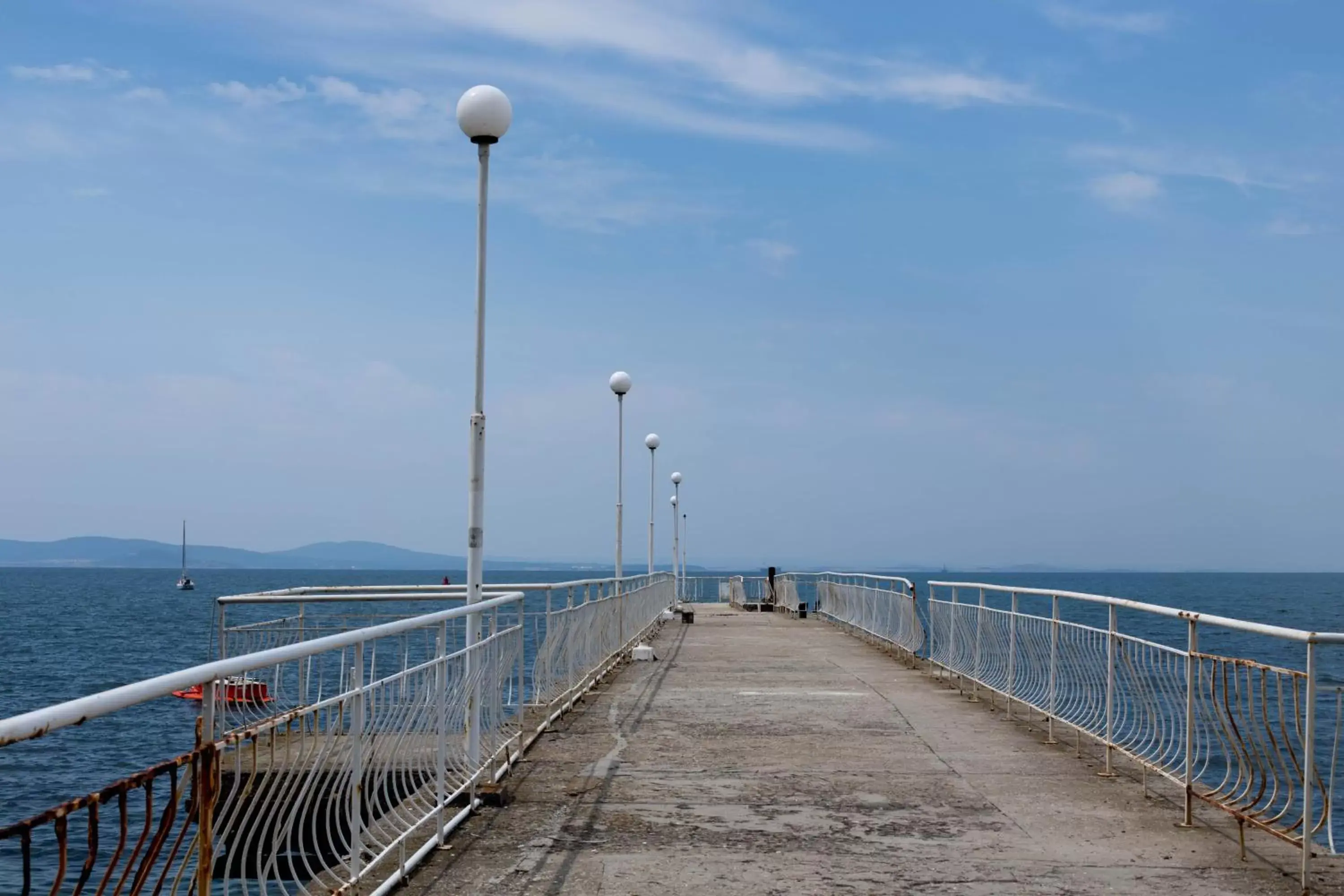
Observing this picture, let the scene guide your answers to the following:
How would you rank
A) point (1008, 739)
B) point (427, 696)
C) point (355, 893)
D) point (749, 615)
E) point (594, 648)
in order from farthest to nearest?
point (749, 615) < point (594, 648) < point (1008, 739) < point (427, 696) < point (355, 893)

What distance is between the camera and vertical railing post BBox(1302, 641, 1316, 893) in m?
5.80

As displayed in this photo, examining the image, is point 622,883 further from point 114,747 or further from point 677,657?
point 114,747

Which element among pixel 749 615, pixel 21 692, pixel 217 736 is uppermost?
pixel 217 736

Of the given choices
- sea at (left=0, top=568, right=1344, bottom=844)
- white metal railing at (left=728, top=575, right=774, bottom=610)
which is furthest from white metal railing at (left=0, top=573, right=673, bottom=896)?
white metal railing at (left=728, top=575, right=774, bottom=610)

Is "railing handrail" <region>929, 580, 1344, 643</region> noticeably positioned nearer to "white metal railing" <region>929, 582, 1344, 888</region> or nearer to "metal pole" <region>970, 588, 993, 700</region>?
"white metal railing" <region>929, 582, 1344, 888</region>

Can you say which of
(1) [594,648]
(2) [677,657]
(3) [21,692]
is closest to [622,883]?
(1) [594,648]

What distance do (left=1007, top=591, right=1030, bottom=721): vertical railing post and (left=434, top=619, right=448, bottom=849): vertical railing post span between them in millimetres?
6608

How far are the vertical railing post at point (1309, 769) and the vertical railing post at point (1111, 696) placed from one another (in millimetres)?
2916

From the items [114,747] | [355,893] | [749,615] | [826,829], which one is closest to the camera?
[355,893]

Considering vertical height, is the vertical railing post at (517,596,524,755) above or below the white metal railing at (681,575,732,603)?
above

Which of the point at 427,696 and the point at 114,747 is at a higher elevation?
the point at 427,696

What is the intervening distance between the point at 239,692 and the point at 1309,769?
6118 millimetres

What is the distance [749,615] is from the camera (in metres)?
33.5

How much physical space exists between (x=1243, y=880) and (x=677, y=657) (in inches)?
512
